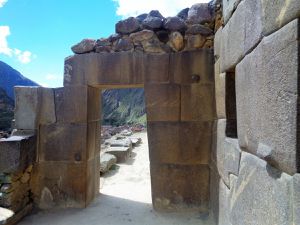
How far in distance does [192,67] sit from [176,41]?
0.46 metres

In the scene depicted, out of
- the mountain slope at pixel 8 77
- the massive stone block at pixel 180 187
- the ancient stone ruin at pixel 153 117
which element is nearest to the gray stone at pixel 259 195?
the ancient stone ruin at pixel 153 117

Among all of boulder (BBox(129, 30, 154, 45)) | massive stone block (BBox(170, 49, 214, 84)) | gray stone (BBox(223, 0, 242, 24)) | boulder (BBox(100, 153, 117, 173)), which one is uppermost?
boulder (BBox(129, 30, 154, 45))

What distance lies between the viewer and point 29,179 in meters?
4.59

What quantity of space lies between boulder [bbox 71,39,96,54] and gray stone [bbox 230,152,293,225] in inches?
125

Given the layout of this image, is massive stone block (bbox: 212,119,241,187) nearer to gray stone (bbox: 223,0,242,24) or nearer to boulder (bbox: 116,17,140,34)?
gray stone (bbox: 223,0,242,24)

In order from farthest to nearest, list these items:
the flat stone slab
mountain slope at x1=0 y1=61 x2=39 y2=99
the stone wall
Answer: mountain slope at x1=0 y1=61 x2=39 y2=99 → the flat stone slab → the stone wall

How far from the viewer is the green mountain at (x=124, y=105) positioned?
3953cm

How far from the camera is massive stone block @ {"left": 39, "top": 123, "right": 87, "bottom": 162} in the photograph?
14.9ft

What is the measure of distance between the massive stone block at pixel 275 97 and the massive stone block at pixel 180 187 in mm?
2174

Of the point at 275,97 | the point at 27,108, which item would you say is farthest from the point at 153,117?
the point at 275,97

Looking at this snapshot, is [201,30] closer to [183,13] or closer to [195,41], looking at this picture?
[195,41]

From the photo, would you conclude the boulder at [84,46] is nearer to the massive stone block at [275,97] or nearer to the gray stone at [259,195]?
the massive stone block at [275,97]

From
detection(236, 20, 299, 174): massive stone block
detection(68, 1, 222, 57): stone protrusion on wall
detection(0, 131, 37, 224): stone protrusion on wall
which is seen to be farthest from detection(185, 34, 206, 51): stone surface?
detection(0, 131, 37, 224): stone protrusion on wall

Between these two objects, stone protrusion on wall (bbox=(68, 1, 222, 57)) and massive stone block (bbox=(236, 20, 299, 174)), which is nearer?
massive stone block (bbox=(236, 20, 299, 174))
